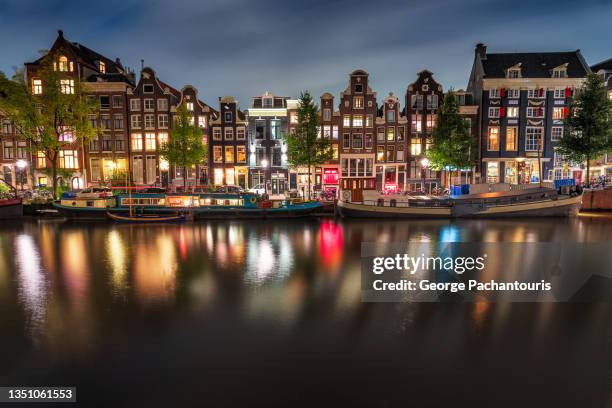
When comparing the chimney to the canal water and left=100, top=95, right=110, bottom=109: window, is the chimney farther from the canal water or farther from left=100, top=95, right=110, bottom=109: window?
left=100, top=95, right=110, bottom=109: window

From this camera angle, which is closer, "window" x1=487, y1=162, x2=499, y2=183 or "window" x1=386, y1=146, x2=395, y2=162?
"window" x1=386, y1=146, x2=395, y2=162

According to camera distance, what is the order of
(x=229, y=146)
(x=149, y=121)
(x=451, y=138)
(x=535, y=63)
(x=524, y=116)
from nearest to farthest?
1. (x=451, y=138)
2. (x=524, y=116)
3. (x=149, y=121)
4. (x=229, y=146)
5. (x=535, y=63)

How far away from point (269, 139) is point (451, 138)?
78.0ft

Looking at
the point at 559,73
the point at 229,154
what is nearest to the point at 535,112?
the point at 559,73

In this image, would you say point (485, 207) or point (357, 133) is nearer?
point (485, 207)

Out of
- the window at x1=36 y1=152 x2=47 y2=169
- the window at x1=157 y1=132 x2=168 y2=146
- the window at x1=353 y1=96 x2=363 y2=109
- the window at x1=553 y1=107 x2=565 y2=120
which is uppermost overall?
the window at x1=353 y1=96 x2=363 y2=109

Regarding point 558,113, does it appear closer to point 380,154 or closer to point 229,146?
point 380,154

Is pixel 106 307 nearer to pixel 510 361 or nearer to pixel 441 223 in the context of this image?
pixel 510 361

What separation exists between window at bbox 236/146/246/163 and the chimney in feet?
120

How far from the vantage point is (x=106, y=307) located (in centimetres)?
1345

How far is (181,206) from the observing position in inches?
1396

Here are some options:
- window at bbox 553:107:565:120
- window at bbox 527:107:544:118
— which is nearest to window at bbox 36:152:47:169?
window at bbox 527:107:544:118

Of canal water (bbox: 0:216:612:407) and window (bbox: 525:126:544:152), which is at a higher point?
window (bbox: 525:126:544:152)

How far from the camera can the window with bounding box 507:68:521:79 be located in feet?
162
